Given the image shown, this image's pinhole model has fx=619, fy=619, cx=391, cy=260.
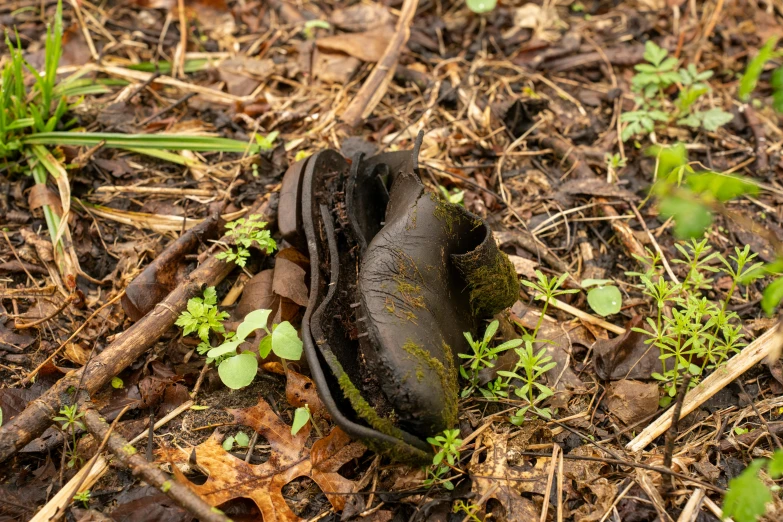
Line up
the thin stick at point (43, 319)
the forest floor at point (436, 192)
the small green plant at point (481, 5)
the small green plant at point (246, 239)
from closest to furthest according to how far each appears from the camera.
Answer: the forest floor at point (436, 192), the thin stick at point (43, 319), the small green plant at point (246, 239), the small green plant at point (481, 5)

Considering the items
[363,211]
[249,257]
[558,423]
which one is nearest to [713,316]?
[558,423]

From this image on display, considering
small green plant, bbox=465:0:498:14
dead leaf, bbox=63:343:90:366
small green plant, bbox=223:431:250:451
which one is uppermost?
small green plant, bbox=465:0:498:14

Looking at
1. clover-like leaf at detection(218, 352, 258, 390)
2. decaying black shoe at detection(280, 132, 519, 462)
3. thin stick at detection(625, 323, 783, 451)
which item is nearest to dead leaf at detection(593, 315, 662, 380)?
thin stick at detection(625, 323, 783, 451)

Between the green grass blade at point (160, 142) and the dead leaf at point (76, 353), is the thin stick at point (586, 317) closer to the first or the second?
the green grass blade at point (160, 142)

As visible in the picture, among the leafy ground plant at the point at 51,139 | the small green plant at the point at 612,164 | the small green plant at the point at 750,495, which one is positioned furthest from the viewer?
the small green plant at the point at 612,164

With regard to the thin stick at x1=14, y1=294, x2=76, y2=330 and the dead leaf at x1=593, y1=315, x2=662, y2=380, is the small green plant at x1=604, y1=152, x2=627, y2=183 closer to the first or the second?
the dead leaf at x1=593, y1=315, x2=662, y2=380

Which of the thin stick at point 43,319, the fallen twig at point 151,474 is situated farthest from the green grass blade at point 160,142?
the fallen twig at point 151,474
